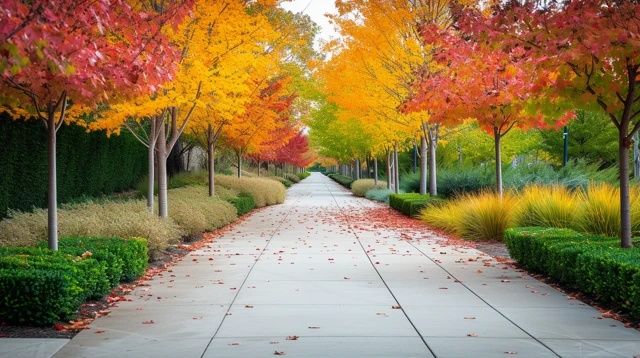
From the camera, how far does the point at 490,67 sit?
14.1 metres

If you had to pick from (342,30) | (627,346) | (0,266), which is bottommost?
(627,346)

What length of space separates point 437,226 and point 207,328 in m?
11.9

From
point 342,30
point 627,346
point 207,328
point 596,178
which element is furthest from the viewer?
point 342,30

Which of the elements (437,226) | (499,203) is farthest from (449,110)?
(437,226)

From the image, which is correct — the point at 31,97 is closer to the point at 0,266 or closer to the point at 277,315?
the point at 0,266

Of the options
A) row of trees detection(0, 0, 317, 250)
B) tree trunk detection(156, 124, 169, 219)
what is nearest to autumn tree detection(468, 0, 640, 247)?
row of trees detection(0, 0, 317, 250)

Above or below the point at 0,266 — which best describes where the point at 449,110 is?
above

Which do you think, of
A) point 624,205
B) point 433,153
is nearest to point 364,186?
point 433,153

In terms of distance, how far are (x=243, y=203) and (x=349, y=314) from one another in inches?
651

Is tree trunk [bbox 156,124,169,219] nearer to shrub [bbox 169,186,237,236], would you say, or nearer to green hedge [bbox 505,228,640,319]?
shrub [bbox 169,186,237,236]

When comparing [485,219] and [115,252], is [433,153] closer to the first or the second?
[485,219]

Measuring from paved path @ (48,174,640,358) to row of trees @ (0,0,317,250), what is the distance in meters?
2.32

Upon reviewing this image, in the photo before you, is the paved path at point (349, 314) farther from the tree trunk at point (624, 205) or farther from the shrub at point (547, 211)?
the shrub at point (547, 211)

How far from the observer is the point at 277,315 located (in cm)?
718
